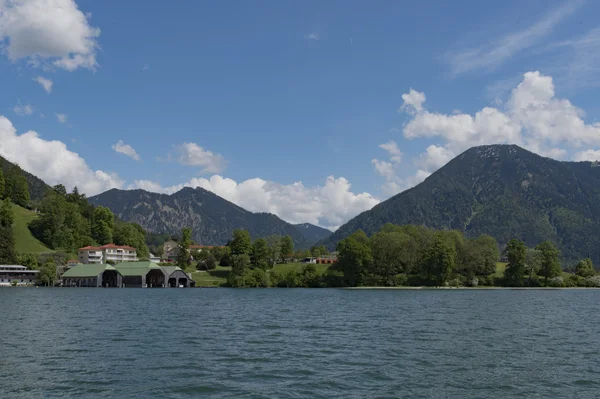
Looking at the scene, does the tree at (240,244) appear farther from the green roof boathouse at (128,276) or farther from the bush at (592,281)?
the bush at (592,281)

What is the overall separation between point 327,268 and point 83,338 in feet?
475

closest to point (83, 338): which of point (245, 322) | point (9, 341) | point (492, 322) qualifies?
point (9, 341)

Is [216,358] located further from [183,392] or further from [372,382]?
[372,382]

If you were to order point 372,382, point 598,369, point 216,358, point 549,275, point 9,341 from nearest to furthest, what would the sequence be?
1. point 372,382
2. point 598,369
3. point 216,358
4. point 9,341
5. point 549,275

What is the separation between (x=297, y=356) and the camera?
116 feet

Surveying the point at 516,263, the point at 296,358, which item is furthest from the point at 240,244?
the point at 296,358

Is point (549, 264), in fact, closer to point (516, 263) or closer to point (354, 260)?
point (516, 263)

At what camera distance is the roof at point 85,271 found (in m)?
183

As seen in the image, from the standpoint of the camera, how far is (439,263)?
543 ft

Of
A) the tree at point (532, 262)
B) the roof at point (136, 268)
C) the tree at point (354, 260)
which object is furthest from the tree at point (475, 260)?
the roof at point (136, 268)

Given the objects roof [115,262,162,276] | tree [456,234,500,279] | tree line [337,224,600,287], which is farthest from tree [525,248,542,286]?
roof [115,262,162,276]

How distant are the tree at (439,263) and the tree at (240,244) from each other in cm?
6676

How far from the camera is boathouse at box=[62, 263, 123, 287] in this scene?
182500 mm

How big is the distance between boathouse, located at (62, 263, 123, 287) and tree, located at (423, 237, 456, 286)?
369 feet
